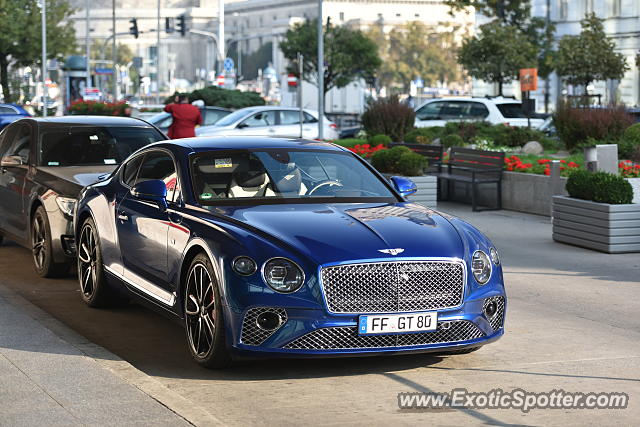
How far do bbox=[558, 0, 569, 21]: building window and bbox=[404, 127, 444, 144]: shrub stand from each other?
4305cm

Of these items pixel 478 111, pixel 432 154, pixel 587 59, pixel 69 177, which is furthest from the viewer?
pixel 587 59

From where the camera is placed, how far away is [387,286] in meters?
7.60

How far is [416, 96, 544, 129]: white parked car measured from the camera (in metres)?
33.9

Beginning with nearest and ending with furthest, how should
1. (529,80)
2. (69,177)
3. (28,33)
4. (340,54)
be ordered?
(69,177), (529,80), (340,54), (28,33)

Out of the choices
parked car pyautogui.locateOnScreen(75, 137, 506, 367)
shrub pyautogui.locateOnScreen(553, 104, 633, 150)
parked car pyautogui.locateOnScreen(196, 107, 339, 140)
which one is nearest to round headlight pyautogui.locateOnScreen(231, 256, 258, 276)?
parked car pyautogui.locateOnScreen(75, 137, 506, 367)

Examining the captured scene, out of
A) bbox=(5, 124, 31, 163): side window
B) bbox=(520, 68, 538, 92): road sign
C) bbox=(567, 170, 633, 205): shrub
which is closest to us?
bbox=(5, 124, 31, 163): side window

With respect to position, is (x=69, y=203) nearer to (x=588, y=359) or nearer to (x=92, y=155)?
(x=92, y=155)

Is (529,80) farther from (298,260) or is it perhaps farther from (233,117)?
(298,260)

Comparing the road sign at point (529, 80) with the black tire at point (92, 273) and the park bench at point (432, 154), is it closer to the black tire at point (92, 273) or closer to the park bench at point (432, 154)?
the park bench at point (432, 154)

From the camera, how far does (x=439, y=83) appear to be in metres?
129

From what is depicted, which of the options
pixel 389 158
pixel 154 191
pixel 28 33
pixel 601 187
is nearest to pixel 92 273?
pixel 154 191

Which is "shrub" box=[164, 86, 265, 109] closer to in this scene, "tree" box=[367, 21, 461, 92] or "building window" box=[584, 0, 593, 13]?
"building window" box=[584, 0, 593, 13]

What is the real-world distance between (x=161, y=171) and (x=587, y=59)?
44360 mm

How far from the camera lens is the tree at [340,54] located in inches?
2514
